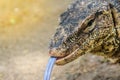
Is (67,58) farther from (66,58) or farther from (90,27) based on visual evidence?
(90,27)

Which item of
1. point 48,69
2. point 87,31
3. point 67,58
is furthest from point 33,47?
point 48,69

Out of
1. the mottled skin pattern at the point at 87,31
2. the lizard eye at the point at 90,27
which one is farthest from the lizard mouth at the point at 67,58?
the lizard eye at the point at 90,27

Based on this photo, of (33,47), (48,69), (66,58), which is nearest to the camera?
(48,69)

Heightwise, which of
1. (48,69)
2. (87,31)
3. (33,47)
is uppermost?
(33,47)

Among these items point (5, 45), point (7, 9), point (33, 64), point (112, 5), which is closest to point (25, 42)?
point (5, 45)

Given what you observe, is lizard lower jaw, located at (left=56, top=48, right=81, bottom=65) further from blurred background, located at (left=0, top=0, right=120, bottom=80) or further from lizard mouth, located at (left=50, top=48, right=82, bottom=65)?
blurred background, located at (left=0, top=0, right=120, bottom=80)

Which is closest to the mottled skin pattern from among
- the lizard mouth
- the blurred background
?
the lizard mouth

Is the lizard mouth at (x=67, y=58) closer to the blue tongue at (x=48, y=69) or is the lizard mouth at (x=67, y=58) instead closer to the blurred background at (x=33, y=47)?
the blue tongue at (x=48, y=69)

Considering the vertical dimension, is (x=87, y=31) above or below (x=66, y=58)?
above
